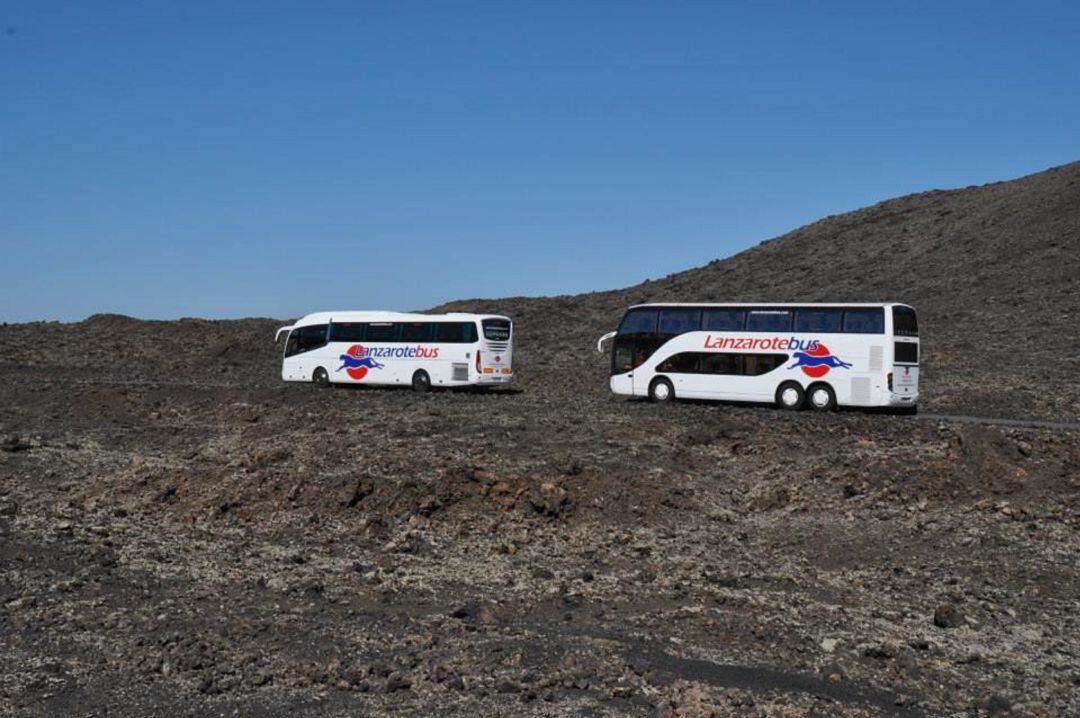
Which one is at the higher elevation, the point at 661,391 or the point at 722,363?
the point at 722,363

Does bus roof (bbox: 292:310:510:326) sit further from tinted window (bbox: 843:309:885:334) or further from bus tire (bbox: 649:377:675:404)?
tinted window (bbox: 843:309:885:334)

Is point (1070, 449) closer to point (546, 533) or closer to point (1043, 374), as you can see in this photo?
point (546, 533)

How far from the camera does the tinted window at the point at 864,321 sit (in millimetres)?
34938

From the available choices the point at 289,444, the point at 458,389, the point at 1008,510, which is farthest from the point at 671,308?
the point at 1008,510

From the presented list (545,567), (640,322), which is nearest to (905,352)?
(640,322)

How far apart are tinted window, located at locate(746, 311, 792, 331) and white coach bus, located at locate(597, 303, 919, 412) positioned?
3cm

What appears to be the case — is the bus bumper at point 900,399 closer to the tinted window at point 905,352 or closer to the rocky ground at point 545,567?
the tinted window at point 905,352

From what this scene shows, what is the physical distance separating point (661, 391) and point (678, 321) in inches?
99.7

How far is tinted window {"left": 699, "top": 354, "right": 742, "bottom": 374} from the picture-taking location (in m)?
37.7

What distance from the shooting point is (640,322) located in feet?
130

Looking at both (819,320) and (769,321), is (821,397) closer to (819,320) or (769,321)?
(819,320)

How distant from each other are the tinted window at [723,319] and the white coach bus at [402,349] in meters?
9.40

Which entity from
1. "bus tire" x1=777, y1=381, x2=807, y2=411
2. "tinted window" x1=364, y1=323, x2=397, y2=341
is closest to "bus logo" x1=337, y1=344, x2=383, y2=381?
"tinted window" x1=364, y1=323, x2=397, y2=341

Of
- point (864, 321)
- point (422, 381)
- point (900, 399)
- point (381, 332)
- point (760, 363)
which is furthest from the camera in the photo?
point (381, 332)
